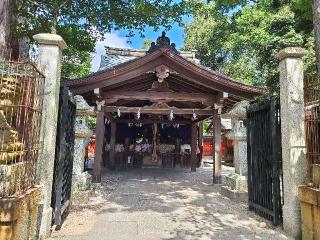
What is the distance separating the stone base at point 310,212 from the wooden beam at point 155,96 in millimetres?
6409

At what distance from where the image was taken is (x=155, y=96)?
1054 centimetres

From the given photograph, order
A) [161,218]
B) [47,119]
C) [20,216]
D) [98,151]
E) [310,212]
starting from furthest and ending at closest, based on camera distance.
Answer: [98,151]
[161,218]
[47,119]
[310,212]
[20,216]

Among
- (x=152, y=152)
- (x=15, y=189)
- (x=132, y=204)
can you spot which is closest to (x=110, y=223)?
(x=132, y=204)

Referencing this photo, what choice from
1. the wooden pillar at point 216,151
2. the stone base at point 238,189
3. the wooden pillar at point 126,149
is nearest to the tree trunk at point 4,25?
A: the stone base at point 238,189

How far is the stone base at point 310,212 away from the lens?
4174 mm

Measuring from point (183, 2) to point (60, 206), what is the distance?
8968 mm

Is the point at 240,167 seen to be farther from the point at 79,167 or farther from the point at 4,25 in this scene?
the point at 4,25

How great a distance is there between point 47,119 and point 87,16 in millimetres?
7624

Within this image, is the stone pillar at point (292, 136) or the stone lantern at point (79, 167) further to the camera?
the stone lantern at point (79, 167)

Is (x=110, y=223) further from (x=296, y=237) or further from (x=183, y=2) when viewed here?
(x=183, y=2)

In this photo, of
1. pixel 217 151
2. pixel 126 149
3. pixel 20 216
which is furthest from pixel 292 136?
pixel 126 149

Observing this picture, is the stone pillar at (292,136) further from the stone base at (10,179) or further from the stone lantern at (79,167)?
the stone lantern at (79,167)

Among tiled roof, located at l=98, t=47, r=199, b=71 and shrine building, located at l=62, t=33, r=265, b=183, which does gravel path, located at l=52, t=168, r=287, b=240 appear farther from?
tiled roof, located at l=98, t=47, r=199, b=71

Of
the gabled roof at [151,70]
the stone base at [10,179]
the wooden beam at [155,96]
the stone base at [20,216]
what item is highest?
the gabled roof at [151,70]
